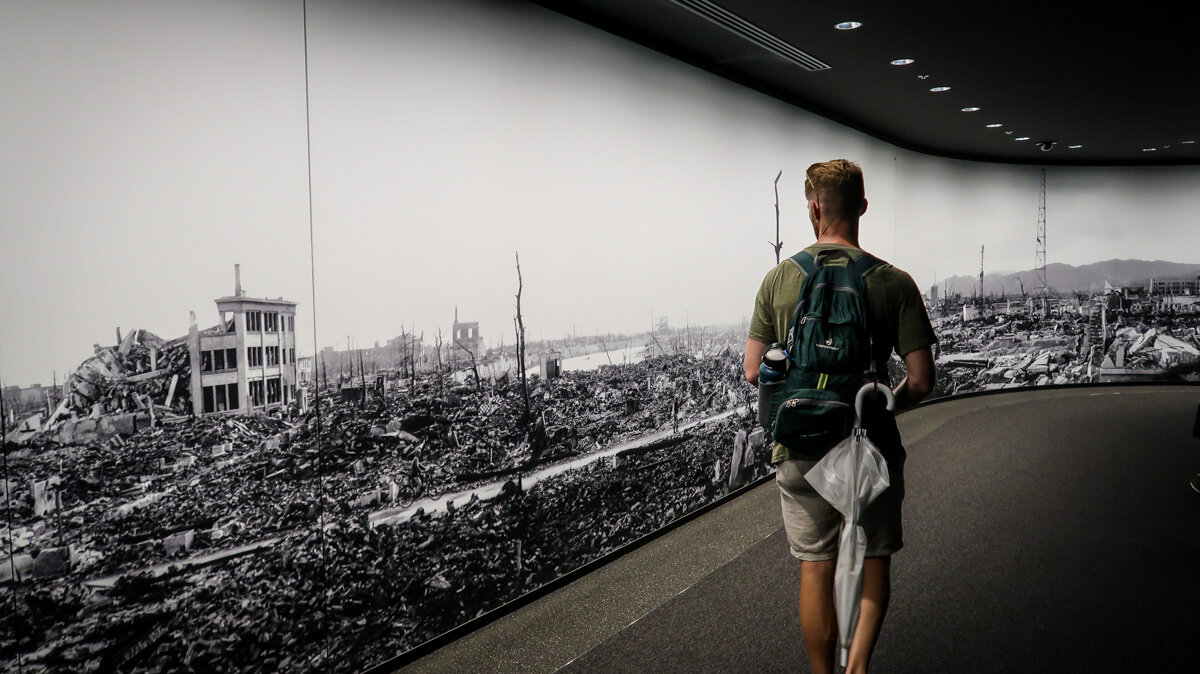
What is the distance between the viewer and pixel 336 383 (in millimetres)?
2139

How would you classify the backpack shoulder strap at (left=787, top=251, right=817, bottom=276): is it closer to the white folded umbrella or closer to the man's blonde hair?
the man's blonde hair

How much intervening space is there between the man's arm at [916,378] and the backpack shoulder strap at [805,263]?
30 centimetres

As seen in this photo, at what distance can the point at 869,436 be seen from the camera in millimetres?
1618

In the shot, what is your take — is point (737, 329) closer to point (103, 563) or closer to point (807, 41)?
point (807, 41)

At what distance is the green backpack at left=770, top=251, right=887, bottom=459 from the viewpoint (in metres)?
1.62

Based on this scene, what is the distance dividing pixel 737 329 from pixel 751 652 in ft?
8.32

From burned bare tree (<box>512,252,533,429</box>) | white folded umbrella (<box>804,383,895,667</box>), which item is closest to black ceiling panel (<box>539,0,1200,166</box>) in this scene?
burned bare tree (<box>512,252,533,429</box>)

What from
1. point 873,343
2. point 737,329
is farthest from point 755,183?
point 873,343

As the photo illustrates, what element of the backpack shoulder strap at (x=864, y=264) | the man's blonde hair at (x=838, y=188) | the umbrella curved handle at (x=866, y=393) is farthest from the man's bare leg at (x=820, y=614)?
the man's blonde hair at (x=838, y=188)

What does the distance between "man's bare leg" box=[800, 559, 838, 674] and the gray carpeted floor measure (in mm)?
436

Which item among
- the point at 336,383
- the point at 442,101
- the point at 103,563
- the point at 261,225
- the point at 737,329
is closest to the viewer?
the point at 103,563

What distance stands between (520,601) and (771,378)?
1.60 meters

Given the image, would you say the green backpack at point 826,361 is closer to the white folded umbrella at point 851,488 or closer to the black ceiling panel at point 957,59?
the white folded umbrella at point 851,488

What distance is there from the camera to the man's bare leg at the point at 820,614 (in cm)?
173
